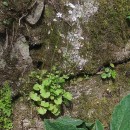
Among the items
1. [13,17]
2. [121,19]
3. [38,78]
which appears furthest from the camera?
[121,19]

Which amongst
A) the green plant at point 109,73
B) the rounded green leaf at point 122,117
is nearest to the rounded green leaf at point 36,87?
the green plant at point 109,73

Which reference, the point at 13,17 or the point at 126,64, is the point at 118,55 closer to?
the point at 126,64

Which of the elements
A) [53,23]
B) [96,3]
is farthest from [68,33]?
[96,3]

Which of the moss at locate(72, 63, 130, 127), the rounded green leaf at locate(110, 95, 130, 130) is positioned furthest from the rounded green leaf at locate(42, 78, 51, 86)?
the rounded green leaf at locate(110, 95, 130, 130)

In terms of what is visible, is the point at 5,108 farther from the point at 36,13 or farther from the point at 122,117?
the point at 122,117

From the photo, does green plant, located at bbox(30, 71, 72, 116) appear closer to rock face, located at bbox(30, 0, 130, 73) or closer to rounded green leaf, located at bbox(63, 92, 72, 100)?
rounded green leaf, located at bbox(63, 92, 72, 100)

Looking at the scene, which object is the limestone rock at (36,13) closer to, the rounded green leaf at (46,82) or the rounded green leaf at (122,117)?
the rounded green leaf at (46,82)
